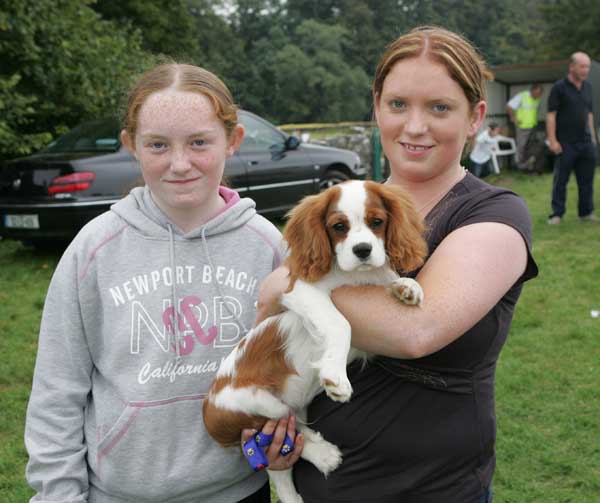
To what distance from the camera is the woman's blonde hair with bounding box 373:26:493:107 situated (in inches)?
82.0

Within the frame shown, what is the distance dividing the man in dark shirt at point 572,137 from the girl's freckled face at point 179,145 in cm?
1104

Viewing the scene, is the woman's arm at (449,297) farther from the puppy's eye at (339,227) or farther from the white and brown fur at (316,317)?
the puppy's eye at (339,227)

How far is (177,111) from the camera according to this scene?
2301mm

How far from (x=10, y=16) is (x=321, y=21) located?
89.6 m

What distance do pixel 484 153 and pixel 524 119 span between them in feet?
6.70

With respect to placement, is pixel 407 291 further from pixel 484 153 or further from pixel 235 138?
pixel 484 153

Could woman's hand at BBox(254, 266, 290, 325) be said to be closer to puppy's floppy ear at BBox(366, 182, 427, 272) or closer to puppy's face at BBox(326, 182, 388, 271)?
puppy's face at BBox(326, 182, 388, 271)

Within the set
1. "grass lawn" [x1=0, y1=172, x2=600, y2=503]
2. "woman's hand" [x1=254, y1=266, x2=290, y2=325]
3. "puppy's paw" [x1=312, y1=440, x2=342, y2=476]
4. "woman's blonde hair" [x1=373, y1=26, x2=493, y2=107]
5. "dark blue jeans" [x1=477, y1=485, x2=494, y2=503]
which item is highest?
"woman's blonde hair" [x1=373, y1=26, x2=493, y2=107]

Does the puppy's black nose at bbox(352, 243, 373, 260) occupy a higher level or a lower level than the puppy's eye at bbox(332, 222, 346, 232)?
lower

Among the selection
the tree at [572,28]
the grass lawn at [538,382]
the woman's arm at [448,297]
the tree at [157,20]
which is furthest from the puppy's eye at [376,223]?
the tree at [572,28]

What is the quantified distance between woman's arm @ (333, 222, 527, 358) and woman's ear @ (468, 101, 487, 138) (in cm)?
44

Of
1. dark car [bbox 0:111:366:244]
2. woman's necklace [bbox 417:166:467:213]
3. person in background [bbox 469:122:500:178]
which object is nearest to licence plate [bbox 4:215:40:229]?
dark car [bbox 0:111:366:244]

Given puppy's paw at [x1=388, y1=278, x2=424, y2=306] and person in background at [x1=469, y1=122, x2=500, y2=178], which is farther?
person in background at [x1=469, y1=122, x2=500, y2=178]

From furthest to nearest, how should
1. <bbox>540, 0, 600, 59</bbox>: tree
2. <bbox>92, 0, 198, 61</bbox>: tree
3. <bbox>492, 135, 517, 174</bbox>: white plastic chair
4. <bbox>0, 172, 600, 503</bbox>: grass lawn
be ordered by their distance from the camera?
<bbox>540, 0, 600, 59</bbox>: tree
<bbox>92, 0, 198, 61</bbox>: tree
<bbox>492, 135, 517, 174</bbox>: white plastic chair
<bbox>0, 172, 600, 503</bbox>: grass lawn
